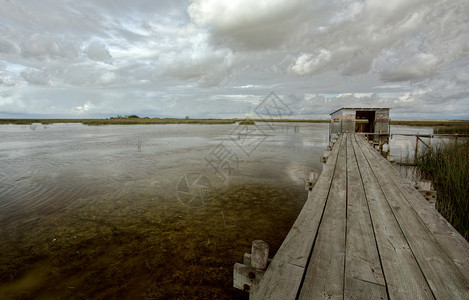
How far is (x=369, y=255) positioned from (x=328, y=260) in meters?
0.49

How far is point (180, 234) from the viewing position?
567cm

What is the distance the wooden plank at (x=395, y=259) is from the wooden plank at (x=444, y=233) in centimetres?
37

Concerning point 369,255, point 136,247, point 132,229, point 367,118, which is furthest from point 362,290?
point 367,118

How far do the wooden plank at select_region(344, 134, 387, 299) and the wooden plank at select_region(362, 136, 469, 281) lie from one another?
70cm

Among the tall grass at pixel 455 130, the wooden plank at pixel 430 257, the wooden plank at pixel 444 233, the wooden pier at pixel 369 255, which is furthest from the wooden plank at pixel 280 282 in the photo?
the tall grass at pixel 455 130

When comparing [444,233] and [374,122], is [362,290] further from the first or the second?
[374,122]

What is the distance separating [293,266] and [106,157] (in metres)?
16.6

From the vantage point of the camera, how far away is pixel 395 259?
7.82 feet

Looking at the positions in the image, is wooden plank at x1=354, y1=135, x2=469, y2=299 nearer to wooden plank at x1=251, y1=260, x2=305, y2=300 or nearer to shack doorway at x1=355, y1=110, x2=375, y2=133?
wooden plank at x1=251, y1=260, x2=305, y2=300

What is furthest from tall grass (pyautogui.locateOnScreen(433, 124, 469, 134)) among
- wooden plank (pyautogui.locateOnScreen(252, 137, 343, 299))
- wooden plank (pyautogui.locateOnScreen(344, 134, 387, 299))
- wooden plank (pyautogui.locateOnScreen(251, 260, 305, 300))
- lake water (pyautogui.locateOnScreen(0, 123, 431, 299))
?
wooden plank (pyautogui.locateOnScreen(251, 260, 305, 300))

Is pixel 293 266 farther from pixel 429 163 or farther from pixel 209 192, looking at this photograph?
pixel 429 163

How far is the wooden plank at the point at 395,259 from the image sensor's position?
6.34ft

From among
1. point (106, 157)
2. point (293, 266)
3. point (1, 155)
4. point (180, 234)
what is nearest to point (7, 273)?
point (180, 234)

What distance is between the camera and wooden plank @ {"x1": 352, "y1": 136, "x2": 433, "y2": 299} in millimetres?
1932
